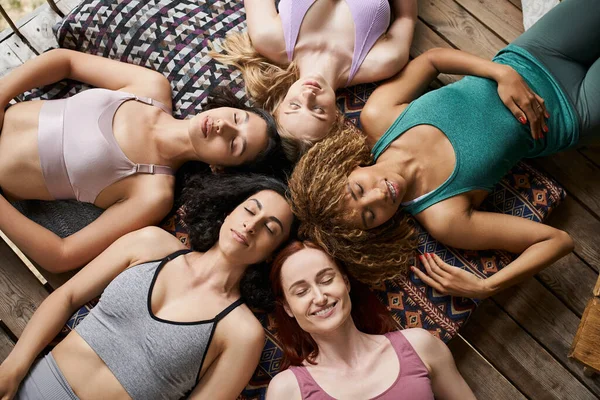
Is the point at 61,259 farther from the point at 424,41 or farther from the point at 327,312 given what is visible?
the point at 424,41

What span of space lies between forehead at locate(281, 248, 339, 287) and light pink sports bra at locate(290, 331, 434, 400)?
0.47 metres

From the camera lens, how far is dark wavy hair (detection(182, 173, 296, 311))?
9.05 feet

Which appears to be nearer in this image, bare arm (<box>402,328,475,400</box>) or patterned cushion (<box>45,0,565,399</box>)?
bare arm (<box>402,328,475,400</box>)

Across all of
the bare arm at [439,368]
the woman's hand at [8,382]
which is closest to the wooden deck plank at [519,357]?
the bare arm at [439,368]

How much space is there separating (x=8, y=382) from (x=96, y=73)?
1673 millimetres

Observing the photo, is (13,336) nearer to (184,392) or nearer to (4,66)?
(184,392)

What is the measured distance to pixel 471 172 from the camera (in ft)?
9.17

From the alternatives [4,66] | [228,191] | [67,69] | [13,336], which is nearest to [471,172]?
[228,191]

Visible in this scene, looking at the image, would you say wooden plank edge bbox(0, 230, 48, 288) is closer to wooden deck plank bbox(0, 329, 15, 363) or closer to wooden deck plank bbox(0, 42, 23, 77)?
wooden deck plank bbox(0, 329, 15, 363)

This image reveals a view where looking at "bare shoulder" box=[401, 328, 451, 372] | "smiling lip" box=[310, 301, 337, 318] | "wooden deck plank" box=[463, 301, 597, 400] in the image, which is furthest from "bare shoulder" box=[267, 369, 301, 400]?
"wooden deck plank" box=[463, 301, 597, 400]

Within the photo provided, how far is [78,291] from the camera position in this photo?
2688mm

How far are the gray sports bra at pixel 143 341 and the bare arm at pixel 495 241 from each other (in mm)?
1261

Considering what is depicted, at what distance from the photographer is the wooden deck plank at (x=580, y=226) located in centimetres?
315

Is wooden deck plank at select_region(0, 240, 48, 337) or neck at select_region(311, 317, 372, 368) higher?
wooden deck plank at select_region(0, 240, 48, 337)
